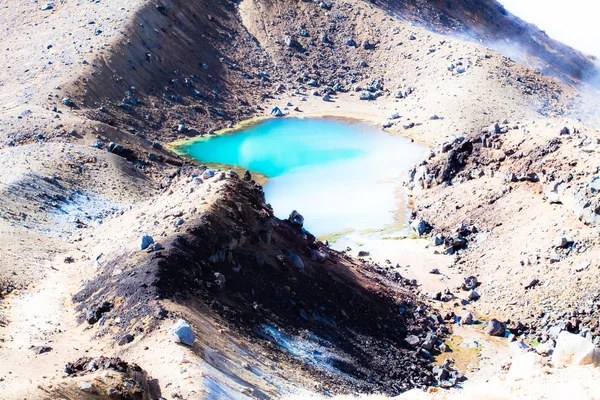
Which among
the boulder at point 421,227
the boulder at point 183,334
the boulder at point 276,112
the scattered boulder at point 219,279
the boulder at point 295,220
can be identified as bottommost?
the boulder at point 276,112

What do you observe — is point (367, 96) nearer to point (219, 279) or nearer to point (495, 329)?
point (495, 329)

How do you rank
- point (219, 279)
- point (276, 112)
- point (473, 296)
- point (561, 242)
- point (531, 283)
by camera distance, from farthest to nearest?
point (276, 112) < point (473, 296) < point (561, 242) < point (531, 283) < point (219, 279)

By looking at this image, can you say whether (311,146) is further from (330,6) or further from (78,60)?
(330,6)

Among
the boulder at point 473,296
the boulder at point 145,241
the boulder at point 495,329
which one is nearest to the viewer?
the boulder at point 145,241

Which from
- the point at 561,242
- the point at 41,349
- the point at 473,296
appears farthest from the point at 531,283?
the point at 41,349

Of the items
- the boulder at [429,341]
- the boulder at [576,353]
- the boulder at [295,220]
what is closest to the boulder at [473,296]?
the boulder at [429,341]

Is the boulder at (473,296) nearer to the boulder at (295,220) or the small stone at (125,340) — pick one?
the boulder at (295,220)

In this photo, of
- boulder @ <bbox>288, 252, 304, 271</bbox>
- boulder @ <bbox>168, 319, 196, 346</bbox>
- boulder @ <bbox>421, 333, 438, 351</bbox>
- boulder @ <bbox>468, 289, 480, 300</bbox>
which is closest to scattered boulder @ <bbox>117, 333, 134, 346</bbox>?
boulder @ <bbox>168, 319, 196, 346</bbox>
